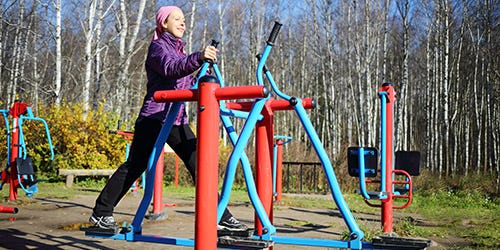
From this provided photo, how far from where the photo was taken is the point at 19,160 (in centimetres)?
721

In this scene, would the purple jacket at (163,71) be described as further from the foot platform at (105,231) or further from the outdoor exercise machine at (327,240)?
the foot platform at (105,231)

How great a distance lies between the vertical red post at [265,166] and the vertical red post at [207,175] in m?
0.76

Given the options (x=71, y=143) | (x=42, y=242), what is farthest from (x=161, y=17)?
(x=71, y=143)

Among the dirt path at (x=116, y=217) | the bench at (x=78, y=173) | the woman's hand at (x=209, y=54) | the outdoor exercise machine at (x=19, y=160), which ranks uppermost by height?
the woman's hand at (x=209, y=54)

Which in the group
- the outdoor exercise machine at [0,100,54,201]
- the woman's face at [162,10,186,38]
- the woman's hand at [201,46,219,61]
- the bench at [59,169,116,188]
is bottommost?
the bench at [59,169,116,188]

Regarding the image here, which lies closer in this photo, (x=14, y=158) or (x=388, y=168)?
(x=388, y=168)

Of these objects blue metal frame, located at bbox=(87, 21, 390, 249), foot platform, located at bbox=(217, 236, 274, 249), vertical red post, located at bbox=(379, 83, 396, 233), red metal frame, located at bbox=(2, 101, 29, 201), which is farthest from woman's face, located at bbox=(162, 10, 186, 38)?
red metal frame, located at bbox=(2, 101, 29, 201)

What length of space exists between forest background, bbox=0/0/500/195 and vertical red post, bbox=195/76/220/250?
10.9m

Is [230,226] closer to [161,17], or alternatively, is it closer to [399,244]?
[399,244]

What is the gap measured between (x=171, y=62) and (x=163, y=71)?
9cm

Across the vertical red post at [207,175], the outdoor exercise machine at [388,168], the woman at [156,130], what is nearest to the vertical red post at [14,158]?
the woman at [156,130]

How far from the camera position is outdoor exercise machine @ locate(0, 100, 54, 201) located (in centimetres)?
710

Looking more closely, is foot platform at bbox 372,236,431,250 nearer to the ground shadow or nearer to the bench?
the ground shadow

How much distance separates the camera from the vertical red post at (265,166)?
3059 mm
